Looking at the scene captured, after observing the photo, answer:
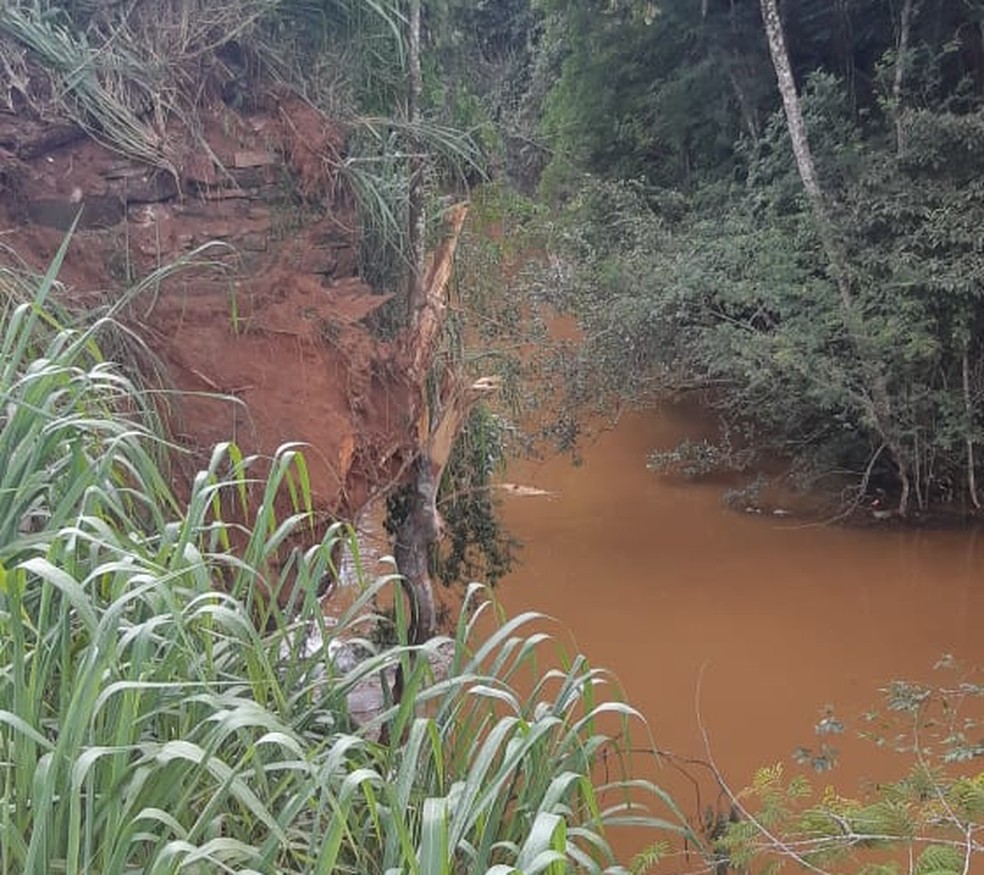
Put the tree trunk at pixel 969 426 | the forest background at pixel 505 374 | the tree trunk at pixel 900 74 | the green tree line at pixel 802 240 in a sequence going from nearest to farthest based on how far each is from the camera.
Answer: the forest background at pixel 505 374 < the tree trunk at pixel 969 426 < the green tree line at pixel 802 240 < the tree trunk at pixel 900 74

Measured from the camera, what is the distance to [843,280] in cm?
683

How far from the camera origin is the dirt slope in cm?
307

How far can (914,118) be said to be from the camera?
6.72m

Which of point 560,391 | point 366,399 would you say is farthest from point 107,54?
point 560,391

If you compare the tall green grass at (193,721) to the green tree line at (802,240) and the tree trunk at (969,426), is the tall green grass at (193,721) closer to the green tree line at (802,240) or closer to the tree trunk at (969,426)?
the green tree line at (802,240)

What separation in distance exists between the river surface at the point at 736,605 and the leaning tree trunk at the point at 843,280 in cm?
69

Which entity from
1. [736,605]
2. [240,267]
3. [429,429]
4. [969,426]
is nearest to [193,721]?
[240,267]

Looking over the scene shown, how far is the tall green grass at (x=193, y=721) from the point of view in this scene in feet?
4.58

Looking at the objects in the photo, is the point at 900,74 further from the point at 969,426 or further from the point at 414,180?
the point at 414,180

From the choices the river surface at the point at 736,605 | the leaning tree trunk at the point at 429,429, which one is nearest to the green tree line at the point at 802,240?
the river surface at the point at 736,605

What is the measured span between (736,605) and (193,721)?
490 centimetres

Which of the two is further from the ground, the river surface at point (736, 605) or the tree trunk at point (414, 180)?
the tree trunk at point (414, 180)

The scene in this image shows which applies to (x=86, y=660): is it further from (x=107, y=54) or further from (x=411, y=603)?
(x=411, y=603)

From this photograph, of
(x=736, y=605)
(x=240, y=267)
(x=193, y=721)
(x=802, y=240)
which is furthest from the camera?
(x=802, y=240)
